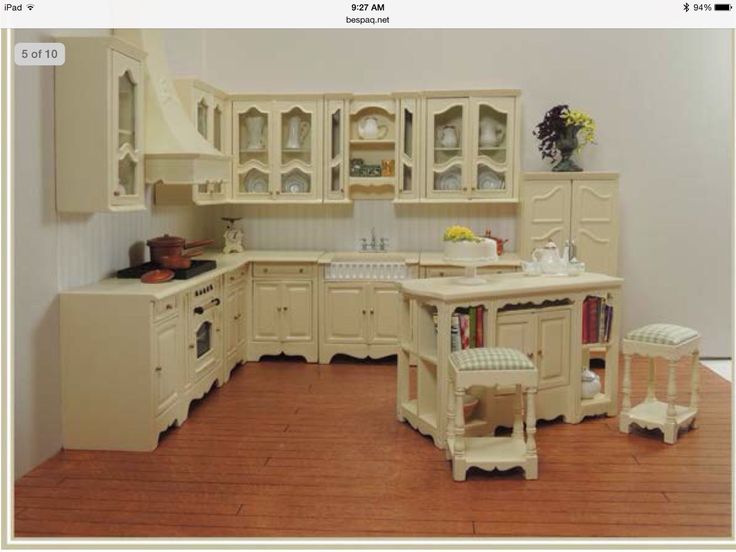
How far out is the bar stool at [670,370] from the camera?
431cm

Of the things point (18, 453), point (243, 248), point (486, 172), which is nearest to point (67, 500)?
point (18, 453)

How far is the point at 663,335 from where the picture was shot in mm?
4363

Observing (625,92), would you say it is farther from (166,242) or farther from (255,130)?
(166,242)

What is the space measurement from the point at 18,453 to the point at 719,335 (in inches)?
202

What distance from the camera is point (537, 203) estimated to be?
612 cm

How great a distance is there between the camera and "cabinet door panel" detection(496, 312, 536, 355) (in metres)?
4.38

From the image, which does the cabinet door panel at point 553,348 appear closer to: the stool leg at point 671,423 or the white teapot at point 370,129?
the stool leg at point 671,423

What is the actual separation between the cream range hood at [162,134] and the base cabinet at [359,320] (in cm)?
166

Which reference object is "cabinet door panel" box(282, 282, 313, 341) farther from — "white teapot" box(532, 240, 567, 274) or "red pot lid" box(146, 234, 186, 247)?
"white teapot" box(532, 240, 567, 274)

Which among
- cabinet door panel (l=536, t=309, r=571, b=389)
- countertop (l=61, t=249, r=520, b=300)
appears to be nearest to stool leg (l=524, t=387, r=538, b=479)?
cabinet door panel (l=536, t=309, r=571, b=389)

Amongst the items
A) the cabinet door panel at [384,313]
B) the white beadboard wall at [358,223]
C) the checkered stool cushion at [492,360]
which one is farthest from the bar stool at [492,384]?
the white beadboard wall at [358,223]

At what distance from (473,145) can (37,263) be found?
3.47m

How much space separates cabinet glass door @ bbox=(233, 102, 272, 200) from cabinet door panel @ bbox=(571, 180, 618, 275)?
2.31m
